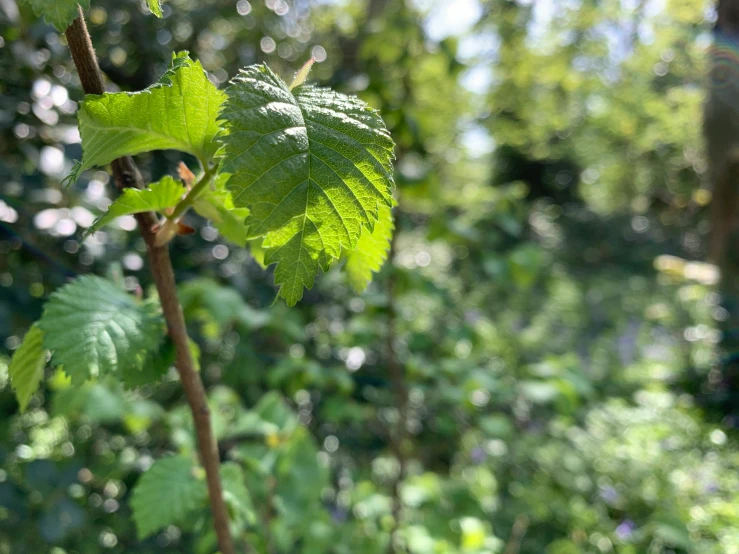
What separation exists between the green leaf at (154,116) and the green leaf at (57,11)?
0.13 feet

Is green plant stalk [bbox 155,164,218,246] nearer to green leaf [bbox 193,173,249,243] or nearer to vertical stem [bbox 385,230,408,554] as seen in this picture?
green leaf [bbox 193,173,249,243]

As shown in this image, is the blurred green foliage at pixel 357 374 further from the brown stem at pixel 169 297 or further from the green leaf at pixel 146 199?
the green leaf at pixel 146 199

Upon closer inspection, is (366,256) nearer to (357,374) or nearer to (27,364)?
(27,364)

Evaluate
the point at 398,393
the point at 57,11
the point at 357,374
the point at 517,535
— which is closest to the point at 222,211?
the point at 57,11

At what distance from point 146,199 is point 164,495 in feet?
1.18

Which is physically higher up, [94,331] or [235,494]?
[94,331]

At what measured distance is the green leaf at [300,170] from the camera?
28cm

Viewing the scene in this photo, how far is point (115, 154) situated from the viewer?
12.8 inches

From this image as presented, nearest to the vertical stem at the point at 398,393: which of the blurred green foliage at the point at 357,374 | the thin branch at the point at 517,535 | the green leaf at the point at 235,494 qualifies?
the blurred green foliage at the point at 357,374

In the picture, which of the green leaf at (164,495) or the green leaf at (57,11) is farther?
the green leaf at (164,495)

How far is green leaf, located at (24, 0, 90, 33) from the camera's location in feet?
0.93

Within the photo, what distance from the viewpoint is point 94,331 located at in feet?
1.33

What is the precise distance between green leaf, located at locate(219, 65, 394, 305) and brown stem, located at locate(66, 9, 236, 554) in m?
0.11

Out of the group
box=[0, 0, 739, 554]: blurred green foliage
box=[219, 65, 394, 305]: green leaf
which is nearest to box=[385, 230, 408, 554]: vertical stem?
box=[0, 0, 739, 554]: blurred green foliage
